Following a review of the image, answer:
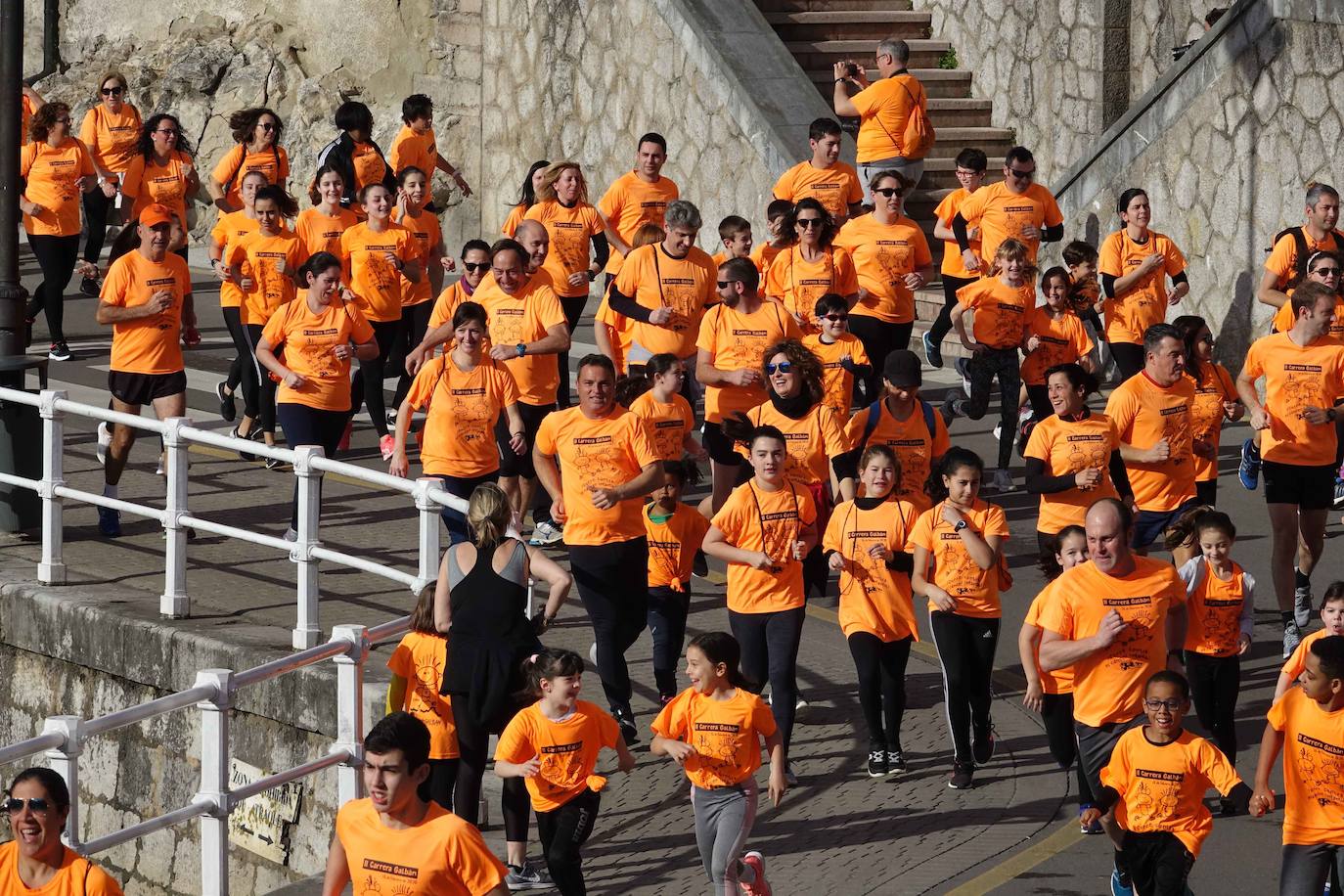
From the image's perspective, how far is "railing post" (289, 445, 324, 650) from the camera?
35.4 ft

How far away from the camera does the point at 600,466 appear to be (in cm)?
1072

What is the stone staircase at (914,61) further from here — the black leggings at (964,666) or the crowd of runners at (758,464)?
the black leggings at (964,666)

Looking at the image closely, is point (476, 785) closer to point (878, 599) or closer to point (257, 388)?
point (878, 599)

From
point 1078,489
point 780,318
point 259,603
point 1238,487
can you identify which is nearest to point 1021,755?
point 1078,489

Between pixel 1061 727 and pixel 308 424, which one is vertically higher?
pixel 308 424

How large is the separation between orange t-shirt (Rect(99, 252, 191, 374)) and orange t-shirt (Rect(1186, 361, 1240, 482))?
6018 millimetres

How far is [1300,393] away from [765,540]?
3.47 m

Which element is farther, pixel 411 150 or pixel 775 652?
pixel 411 150

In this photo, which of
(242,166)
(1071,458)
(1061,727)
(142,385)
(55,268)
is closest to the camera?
(1061,727)

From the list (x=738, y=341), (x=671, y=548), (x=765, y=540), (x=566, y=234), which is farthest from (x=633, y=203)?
(x=765, y=540)

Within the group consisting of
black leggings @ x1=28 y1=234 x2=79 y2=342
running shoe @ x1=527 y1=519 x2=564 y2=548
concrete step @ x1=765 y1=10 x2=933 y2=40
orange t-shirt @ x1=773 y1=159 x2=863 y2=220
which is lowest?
running shoe @ x1=527 y1=519 x2=564 y2=548

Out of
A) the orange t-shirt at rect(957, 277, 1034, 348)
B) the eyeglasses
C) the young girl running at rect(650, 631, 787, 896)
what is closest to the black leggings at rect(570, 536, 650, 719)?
the young girl running at rect(650, 631, 787, 896)

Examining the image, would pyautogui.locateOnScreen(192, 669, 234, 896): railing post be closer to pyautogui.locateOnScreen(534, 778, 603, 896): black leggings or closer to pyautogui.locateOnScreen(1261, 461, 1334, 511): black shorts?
pyautogui.locateOnScreen(534, 778, 603, 896): black leggings

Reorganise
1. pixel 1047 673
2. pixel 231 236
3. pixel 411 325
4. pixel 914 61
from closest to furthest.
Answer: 1. pixel 1047 673
2. pixel 231 236
3. pixel 411 325
4. pixel 914 61
